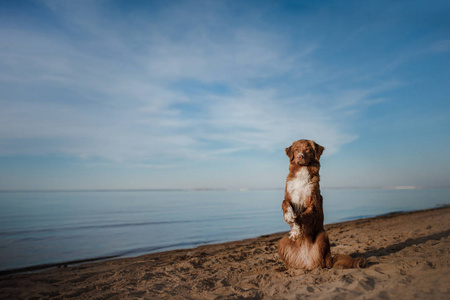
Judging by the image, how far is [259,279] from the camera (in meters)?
4.96

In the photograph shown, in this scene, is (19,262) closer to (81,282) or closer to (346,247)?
(81,282)

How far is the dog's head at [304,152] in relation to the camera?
4.80m

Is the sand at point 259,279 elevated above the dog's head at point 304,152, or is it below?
below

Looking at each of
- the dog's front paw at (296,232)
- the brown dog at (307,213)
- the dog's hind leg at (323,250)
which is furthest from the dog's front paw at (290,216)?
the dog's hind leg at (323,250)

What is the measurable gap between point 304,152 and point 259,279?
2.39 m

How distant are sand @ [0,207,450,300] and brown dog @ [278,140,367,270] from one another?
0.69 ft

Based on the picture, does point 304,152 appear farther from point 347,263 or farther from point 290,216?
point 347,263

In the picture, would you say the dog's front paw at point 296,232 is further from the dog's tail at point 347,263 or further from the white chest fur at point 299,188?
the dog's tail at point 347,263

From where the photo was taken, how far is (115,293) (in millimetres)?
4688

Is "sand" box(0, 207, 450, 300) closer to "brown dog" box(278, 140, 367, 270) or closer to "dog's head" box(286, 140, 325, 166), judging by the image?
"brown dog" box(278, 140, 367, 270)

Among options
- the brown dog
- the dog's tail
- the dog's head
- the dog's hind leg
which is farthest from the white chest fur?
the dog's tail

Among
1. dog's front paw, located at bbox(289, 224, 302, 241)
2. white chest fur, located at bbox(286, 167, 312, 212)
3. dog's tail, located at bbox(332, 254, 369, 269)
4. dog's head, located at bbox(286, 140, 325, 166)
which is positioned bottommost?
dog's tail, located at bbox(332, 254, 369, 269)

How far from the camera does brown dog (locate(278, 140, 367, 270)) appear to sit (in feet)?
15.5

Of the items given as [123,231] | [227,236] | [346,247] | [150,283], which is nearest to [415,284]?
[346,247]
